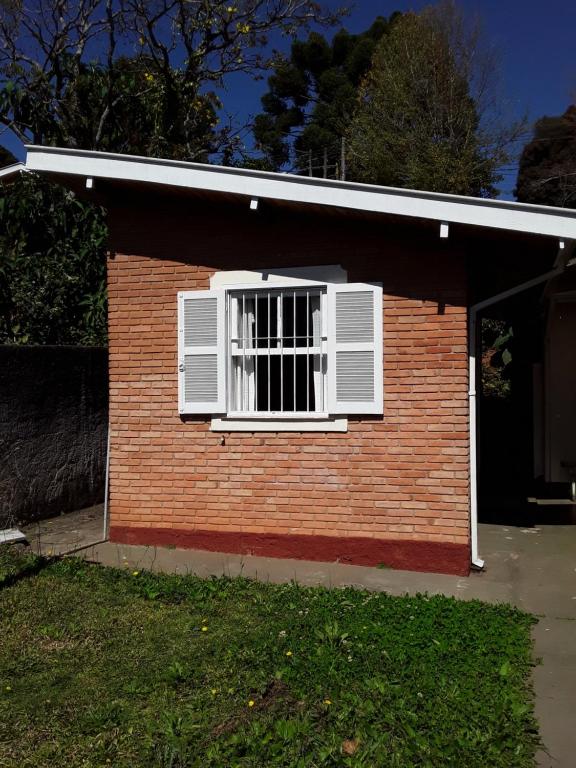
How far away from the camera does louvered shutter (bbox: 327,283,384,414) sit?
267 inches

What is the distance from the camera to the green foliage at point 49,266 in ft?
36.6

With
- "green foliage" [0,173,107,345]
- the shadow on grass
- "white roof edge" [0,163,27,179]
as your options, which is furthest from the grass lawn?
"green foliage" [0,173,107,345]

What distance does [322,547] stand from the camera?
695 centimetres

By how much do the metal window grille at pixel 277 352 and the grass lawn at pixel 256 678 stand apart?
1899 millimetres

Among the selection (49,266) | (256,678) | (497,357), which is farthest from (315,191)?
(497,357)

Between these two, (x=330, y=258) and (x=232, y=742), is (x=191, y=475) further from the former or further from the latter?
(x=232, y=742)

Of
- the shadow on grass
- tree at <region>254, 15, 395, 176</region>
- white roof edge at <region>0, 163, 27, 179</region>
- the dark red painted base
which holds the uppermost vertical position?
tree at <region>254, 15, 395, 176</region>

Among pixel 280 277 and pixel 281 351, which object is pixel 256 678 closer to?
pixel 281 351

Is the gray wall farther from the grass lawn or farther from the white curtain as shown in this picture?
the white curtain

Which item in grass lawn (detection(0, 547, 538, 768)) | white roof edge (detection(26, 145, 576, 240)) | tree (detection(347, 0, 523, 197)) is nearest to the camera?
grass lawn (detection(0, 547, 538, 768))

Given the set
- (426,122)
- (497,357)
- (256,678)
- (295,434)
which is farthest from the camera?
(426,122)

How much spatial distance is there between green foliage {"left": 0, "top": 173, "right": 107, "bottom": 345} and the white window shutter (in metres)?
4.26

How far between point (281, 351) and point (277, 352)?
0.04 metres

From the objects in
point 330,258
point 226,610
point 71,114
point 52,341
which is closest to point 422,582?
point 226,610
